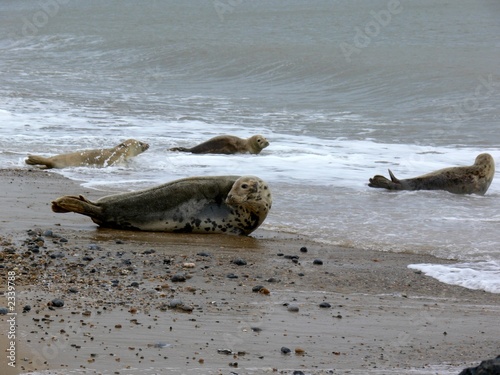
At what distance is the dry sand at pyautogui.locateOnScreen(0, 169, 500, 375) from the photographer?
4.09m

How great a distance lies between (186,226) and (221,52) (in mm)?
19894

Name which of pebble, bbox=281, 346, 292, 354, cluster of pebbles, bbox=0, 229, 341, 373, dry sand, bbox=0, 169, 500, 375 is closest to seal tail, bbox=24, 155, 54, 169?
dry sand, bbox=0, 169, 500, 375

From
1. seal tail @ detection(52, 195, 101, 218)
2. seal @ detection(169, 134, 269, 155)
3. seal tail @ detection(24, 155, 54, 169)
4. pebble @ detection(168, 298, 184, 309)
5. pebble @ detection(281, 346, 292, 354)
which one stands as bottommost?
pebble @ detection(281, 346, 292, 354)

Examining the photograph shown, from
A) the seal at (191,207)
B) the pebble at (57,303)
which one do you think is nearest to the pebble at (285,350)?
the pebble at (57,303)

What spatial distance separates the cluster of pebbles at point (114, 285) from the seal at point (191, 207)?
0.50 metres

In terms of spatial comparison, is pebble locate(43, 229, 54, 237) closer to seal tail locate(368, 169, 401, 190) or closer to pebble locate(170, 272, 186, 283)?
pebble locate(170, 272, 186, 283)

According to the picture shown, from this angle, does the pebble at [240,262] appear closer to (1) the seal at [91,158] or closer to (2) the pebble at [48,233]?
(2) the pebble at [48,233]

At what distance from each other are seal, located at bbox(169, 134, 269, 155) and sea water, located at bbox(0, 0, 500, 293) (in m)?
0.16

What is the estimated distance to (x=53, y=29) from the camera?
3672 centimetres

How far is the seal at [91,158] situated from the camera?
9961 millimetres

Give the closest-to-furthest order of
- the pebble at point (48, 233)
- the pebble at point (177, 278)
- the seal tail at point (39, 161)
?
1. the pebble at point (177, 278)
2. the pebble at point (48, 233)
3. the seal tail at point (39, 161)

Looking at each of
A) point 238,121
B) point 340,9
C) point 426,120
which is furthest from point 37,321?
point 340,9

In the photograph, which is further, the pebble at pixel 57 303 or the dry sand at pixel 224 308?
the pebble at pixel 57 303

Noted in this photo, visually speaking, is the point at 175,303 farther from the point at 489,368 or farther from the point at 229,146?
the point at 229,146
